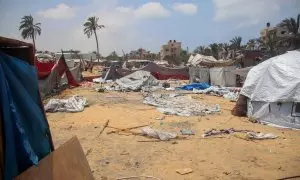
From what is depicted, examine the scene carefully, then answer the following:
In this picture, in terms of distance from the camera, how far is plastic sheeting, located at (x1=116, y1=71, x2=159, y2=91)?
2317 cm

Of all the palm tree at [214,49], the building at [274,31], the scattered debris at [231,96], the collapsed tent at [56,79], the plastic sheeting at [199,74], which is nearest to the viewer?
the collapsed tent at [56,79]

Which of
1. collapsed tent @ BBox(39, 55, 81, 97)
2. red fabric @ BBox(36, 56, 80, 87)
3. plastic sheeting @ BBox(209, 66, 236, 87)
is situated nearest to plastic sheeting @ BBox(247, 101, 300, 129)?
collapsed tent @ BBox(39, 55, 81, 97)

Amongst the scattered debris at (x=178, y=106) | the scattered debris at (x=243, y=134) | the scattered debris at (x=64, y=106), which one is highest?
the scattered debris at (x=64, y=106)

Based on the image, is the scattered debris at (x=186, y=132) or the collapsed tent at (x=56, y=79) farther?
the collapsed tent at (x=56, y=79)

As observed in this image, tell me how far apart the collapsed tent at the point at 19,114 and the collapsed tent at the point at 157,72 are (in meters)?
24.9

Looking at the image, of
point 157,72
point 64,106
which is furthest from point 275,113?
point 157,72

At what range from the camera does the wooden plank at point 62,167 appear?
3186 millimetres

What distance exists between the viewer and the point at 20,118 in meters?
3.33

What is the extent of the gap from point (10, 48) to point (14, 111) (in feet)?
3.36

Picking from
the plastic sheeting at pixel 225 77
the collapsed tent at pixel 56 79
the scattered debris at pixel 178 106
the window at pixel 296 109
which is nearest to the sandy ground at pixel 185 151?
the window at pixel 296 109

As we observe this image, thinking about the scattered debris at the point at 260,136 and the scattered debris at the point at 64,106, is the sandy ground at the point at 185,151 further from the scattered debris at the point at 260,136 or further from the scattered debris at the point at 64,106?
the scattered debris at the point at 64,106

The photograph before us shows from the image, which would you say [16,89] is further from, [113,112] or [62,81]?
[62,81]

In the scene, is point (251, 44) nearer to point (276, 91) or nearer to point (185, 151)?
point (276, 91)

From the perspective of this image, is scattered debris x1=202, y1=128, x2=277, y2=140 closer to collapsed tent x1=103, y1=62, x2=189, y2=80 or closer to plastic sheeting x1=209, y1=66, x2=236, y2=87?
plastic sheeting x1=209, y1=66, x2=236, y2=87
